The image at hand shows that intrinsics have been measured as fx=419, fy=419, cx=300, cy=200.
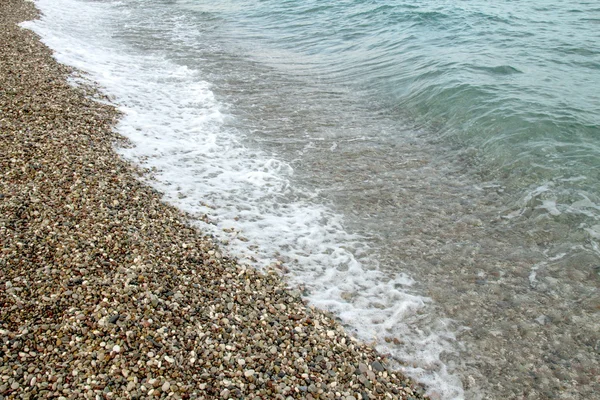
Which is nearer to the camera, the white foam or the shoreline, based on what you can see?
the shoreline

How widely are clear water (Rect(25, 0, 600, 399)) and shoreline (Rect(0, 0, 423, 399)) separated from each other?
70cm

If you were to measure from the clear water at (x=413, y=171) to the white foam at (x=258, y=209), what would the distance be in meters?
0.04

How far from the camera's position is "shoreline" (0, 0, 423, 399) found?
434 cm

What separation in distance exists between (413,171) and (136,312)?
280 inches

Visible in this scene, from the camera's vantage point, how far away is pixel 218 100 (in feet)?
45.0

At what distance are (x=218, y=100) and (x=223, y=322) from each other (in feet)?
32.5

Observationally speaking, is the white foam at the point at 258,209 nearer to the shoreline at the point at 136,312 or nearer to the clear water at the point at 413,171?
the clear water at the point at 413,171

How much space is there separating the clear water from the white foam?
1.5 inches

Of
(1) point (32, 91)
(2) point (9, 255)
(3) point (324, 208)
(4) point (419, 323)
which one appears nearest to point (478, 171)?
(3) point (324, 208)

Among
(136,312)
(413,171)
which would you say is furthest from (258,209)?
(413,171)

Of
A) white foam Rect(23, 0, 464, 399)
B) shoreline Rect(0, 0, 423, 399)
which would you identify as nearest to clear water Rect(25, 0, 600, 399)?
white foam Rect(23, 0, 464, 399)

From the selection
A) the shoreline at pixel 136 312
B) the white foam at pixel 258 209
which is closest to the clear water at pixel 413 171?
the white foam at pixel 258 209

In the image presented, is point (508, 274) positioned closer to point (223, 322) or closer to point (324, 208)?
point (324, 208)

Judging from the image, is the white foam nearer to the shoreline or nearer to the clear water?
the clear water
